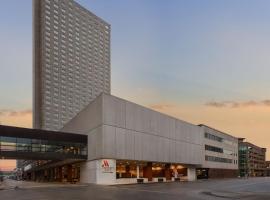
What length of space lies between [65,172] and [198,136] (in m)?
38.3

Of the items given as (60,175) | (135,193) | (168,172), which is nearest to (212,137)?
(168,172)

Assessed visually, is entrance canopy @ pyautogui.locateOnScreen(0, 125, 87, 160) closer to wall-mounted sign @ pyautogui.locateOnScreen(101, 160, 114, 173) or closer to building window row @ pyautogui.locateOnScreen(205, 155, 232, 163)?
wall-mounted sign @ pyautogui.locateOnScreen(101, 160, 114, 173)

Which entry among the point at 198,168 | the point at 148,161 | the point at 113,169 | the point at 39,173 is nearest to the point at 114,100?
the point at 113,169

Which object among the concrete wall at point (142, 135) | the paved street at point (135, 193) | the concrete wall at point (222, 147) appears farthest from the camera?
the concrete wall at point (222, 147)

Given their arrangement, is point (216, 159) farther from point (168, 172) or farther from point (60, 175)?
point (60, 175)

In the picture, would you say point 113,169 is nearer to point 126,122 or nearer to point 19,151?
point 126,122

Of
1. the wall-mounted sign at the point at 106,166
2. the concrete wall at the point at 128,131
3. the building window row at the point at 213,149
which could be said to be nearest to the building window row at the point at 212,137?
the building window row at the point at 213,149

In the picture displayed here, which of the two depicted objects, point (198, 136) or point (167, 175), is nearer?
point (167, 175)

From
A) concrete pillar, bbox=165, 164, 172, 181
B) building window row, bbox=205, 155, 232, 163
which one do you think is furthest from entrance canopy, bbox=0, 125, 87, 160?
building window row, bbox=205, 155, 232, 163

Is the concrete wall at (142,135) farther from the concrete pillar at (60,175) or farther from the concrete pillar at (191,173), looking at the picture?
the concrete pillar at (60,175)

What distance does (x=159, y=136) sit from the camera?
91188 millimetres

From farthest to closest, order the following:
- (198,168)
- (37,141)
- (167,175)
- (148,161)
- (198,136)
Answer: (198,168)
(198,136)
(167,175)
(148,161)
(37,141)

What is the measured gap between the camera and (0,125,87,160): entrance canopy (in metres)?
75.3

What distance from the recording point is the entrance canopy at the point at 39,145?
75312mm
